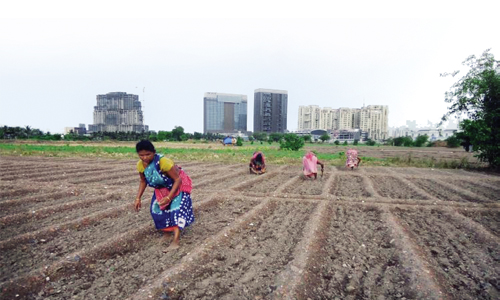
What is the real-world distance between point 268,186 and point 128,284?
269 inches

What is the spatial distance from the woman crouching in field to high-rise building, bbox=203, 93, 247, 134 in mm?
147402

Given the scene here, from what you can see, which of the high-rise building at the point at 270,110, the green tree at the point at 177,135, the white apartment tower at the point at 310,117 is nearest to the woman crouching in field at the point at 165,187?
the green tree at the point at 177,135

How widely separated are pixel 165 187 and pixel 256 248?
5.43ft

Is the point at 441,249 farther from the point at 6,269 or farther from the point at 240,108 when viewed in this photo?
the point at 240,108

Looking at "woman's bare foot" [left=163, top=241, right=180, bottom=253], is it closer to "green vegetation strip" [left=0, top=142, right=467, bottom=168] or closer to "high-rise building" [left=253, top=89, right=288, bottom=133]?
"green vegetation strip" [left=0, top=142, right=467, bottom=168]

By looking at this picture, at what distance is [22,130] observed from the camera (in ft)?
196

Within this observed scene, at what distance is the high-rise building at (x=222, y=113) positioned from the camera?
5950 inches

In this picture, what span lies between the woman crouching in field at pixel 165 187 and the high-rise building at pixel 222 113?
147 m

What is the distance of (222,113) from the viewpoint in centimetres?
15312

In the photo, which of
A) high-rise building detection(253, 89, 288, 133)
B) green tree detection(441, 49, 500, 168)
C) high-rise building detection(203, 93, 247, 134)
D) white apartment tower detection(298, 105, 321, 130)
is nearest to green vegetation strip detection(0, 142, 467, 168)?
green tree detection(441, 49, 500, 168)

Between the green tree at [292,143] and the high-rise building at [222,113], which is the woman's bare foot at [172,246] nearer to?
the green tree at [292,143]

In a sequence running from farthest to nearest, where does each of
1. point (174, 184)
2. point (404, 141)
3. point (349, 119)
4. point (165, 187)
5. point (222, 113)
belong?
point (222, 113), point (349, 119), point (404, 141), point (165, 187), point (174, 184)

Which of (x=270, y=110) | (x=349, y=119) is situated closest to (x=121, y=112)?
(x=270, y=110)

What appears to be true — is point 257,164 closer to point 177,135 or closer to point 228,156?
point 228,156
